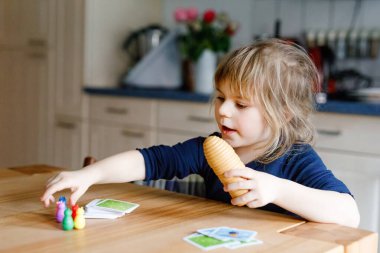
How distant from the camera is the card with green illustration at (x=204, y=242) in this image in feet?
2.81

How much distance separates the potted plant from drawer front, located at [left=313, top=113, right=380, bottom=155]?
2.80 feet

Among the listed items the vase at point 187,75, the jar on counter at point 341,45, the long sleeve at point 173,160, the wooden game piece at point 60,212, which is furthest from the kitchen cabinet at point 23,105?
the wooden game piece at point 60,212

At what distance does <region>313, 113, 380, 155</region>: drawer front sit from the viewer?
2396 millimetres

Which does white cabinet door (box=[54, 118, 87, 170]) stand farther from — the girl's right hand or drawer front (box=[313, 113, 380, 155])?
the girl's right hand

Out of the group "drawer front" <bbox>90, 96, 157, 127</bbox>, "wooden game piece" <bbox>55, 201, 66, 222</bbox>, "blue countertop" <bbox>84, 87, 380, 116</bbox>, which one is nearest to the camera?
"wooden game piece" <bbox>55, 201, 66, 222</bbox>

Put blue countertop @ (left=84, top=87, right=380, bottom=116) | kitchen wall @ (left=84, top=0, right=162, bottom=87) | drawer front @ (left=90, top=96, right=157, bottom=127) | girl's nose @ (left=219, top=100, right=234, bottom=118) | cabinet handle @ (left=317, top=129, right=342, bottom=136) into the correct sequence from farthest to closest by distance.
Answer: kitchen wall @ (left=84, top=0, right=162, bottom=87) < drawer front @ (left=90, top=96, right=157, bottom=127) < cabinet handle @ (left=317, top=129, right=342, bottom=136) < blue countertop @ (left=84, top=87, right=380, bottom=116) < girl's nose @ (left=219, top=100, right=234, bottom=118)

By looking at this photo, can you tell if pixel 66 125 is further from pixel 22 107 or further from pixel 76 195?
pixel 76 195

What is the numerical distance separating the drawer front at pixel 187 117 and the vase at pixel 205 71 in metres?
0.28

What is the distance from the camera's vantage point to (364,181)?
243 centimetres

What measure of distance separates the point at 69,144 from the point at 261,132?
2.54 m

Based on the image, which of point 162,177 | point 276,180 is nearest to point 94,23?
point 162,177

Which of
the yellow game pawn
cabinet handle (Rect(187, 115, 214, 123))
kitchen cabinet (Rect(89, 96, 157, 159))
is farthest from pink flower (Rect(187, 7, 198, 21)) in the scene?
the yellow game pawn

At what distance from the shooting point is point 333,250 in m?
0.87

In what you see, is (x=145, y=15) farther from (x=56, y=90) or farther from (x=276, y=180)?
(x=276, y=180)
